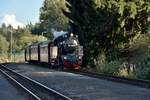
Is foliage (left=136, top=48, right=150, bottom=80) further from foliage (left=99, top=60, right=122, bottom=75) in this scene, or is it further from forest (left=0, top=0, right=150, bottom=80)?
foliage (left=99, top=60, right=122, bottom=75)

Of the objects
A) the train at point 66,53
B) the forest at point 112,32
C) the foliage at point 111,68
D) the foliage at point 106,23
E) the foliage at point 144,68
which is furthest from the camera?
the train at point 66,53

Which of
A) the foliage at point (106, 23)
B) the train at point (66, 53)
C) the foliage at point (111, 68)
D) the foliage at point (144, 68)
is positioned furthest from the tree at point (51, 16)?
the foliage at point (144, 68)

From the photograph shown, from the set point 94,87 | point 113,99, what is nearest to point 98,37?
point 94,87

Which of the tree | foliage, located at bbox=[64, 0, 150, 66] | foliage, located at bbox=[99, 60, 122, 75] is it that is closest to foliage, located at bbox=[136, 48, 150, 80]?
foliage, located at bbox=[99, 60, 122, 75]

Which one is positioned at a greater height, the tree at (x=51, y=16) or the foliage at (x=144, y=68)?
the tree at (x=51, y=16)

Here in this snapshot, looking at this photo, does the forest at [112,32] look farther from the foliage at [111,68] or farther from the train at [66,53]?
the train at [66,53]

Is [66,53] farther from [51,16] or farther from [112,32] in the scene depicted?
[51,16]

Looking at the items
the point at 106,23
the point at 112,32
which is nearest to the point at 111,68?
the point at 106,23

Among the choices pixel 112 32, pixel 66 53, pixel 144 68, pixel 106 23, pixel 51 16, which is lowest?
pixel 144 68

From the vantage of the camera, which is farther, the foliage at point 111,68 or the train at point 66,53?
the train at point 66,53

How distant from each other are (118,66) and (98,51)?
7.98 m

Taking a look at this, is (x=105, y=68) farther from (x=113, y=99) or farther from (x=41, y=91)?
(x=113, y=99)

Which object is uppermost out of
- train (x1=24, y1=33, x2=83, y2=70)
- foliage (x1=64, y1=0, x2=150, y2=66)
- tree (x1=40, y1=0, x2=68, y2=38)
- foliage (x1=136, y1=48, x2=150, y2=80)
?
tree (x1=40, y1=0, x2=68, y2=38)

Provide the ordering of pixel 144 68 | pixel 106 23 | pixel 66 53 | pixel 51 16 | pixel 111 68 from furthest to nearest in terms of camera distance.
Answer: pixel 51 16
pixel 66 53
pixel 106 23
pixel 111 68
pixel 144 68
